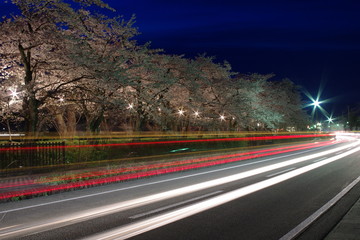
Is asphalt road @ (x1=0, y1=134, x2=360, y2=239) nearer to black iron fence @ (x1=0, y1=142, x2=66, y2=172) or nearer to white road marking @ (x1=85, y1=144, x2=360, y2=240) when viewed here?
white road marking @ (x1=85, y1=144, x2=360, y2=240)

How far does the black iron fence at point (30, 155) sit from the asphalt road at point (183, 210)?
5489mm

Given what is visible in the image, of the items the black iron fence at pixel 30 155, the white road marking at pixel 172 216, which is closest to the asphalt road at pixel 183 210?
the white road marking at pixel 172 216

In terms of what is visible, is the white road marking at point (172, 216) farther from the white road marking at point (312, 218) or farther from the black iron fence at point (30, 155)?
the black iron fence at point (30, 155)

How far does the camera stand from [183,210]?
8.00 metres

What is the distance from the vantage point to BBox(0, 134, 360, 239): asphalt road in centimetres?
632

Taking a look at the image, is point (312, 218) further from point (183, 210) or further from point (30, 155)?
point (30, 155)

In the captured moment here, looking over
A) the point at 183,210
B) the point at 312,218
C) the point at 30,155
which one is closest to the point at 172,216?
the point at 183,210

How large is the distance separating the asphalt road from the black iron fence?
5.49 metres

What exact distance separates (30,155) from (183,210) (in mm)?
10498

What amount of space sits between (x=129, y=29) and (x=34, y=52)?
282 inches

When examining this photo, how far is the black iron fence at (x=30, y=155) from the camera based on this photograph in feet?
49.0


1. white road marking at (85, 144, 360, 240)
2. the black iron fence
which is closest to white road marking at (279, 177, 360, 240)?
white road marking at (85, 144, 360, 240)

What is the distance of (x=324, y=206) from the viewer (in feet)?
27.3

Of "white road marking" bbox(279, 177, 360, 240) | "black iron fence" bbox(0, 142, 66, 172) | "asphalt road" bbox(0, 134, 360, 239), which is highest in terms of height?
"black iron fence" bbox(0, 142, 66, 172)
